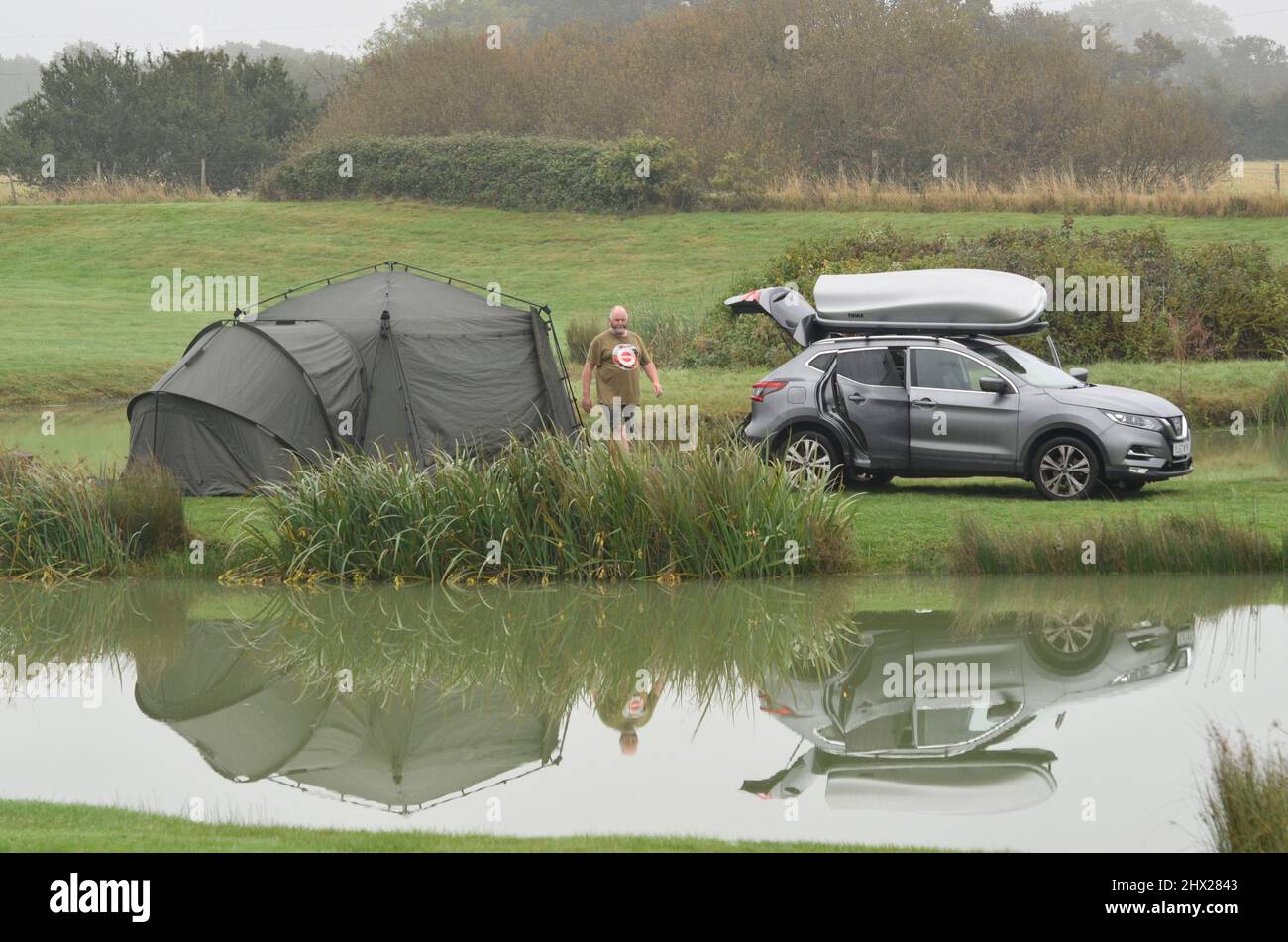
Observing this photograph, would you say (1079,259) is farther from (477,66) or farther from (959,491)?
(477,66)

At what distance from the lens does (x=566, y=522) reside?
52.0ft

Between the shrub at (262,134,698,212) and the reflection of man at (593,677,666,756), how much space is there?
3700 centimetres

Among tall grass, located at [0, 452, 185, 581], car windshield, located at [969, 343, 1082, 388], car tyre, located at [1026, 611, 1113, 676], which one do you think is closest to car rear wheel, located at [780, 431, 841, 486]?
Result: car windshield, located at [969, 343, 1082, 388]

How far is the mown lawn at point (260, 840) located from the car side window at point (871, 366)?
36.5 feet

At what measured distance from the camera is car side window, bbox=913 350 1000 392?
18438 millimetres

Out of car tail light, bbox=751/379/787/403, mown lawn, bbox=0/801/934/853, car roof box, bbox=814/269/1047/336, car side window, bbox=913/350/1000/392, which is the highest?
car roof box, bbox=814/269/1047/336

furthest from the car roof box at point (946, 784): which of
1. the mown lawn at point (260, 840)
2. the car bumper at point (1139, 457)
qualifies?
the car bumper at point (1139, 457)

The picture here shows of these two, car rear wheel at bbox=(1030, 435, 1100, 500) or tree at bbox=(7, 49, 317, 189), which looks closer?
car rear wheel at bbox=(1030, 435, 1100, 500)

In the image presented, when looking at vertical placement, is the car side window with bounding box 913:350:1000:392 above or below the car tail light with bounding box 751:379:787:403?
above

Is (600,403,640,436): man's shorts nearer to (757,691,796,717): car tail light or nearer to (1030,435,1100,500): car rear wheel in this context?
(1030,435,1100,500): car rear wheel

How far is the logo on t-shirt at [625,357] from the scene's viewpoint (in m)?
18.4

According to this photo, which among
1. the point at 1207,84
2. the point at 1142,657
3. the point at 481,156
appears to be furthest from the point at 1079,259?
the point at 1207,84

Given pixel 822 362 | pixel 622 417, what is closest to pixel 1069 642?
pixel 822 362

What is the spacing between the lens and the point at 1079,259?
96.9ft
